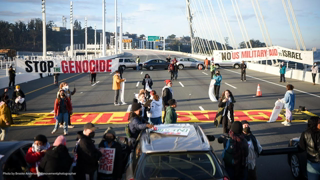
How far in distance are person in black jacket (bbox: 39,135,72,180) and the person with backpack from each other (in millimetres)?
2759

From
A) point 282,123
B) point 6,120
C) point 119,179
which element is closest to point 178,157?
point 119,179

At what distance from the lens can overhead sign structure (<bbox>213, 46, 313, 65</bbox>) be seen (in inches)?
1310

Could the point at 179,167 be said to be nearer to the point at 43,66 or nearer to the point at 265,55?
the point at 43,66

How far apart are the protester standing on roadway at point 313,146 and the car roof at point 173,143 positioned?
7.02ft

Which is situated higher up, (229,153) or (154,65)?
(154,65)

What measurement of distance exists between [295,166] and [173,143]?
367cm

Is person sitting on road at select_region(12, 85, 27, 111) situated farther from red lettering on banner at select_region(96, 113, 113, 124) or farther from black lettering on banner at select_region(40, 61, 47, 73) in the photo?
black lettering on banner at select_region(40, 61, 47, 73)

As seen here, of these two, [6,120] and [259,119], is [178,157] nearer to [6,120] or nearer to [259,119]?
[6,120]

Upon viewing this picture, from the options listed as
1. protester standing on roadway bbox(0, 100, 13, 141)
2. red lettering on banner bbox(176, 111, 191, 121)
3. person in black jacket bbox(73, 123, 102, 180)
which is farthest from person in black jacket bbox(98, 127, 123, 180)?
red lettering on banner bbox(176, 111, 191, 121)

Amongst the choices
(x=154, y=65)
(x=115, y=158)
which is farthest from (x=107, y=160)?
(x=154, y=65)

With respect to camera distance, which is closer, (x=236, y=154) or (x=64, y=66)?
(x=236, y=154)

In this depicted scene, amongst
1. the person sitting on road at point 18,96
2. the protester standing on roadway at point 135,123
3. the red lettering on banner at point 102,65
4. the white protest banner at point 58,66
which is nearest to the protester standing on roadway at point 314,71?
Answer: the white protest banner at point 58,66

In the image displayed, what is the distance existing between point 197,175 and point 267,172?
3.67 metres

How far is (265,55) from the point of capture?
1564 inches
